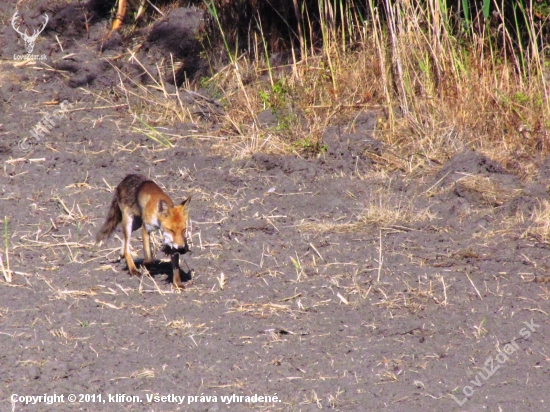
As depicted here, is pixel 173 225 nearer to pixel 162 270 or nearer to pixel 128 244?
pixel 128 244

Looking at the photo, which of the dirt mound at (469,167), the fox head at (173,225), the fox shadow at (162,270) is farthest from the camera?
the dirt mound at (469,167)

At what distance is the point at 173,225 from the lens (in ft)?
20.1

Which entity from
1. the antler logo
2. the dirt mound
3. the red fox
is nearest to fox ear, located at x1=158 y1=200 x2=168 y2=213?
the red fox

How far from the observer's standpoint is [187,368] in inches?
192

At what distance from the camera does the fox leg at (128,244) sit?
21.1 ft

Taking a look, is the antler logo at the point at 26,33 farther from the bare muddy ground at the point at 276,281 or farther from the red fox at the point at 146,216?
the red fox at the point at 146,216

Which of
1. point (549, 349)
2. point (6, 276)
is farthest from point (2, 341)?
point (549, 349)

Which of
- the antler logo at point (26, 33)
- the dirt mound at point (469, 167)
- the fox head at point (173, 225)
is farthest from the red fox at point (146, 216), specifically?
the antler logo at point (26, 33)

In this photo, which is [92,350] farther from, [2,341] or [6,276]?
[6,276]

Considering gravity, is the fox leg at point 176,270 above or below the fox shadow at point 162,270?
above

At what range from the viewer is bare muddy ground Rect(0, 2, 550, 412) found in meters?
4.71

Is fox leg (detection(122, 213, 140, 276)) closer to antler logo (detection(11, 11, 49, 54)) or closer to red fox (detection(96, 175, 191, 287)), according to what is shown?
red fox (detection(96, 175, 191, 287))

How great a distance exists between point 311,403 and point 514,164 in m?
4.90

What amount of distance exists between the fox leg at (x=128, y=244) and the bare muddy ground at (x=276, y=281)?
16 centimetres
